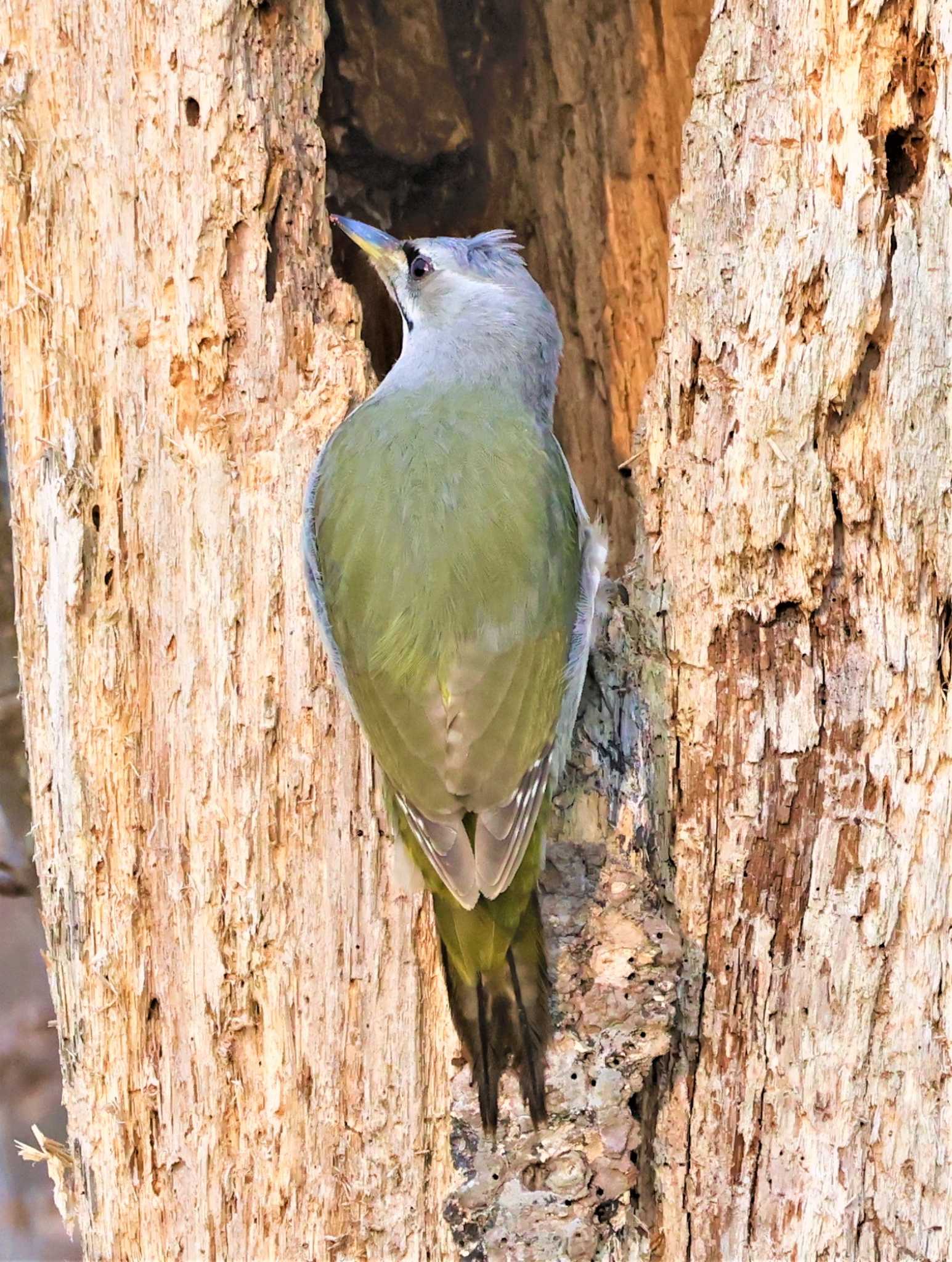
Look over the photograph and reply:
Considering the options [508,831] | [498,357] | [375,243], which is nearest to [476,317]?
[498,357]

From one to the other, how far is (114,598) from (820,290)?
1840mm

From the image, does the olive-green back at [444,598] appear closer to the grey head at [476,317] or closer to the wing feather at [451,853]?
the wing feather at [451,853]

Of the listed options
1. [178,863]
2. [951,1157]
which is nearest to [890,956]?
[951,1157]

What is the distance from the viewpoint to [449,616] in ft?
9.95

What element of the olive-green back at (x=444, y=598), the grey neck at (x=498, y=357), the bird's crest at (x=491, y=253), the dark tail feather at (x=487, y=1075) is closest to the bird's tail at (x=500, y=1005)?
the dark tail feather at (x=487, y=1075)

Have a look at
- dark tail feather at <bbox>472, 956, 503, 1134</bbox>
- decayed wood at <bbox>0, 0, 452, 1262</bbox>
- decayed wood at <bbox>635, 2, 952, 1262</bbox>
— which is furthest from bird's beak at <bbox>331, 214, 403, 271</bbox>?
dark tail feather at <bbox>472, 956, 503, 1134</bbox>

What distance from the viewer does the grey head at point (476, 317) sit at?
3516mm

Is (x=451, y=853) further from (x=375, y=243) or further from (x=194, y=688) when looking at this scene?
(x=375, y=243)

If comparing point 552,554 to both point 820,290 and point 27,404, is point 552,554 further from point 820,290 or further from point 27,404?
point 27,404

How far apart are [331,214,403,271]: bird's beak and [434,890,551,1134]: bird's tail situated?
6.19 feet

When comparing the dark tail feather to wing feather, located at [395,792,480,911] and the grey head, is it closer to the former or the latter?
wing feather, located at [395,792,480,911]

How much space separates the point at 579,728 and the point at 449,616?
20.0 inches

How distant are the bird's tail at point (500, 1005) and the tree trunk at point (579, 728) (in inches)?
→ 1.9

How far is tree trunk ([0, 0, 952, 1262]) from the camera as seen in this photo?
279 centimetres
